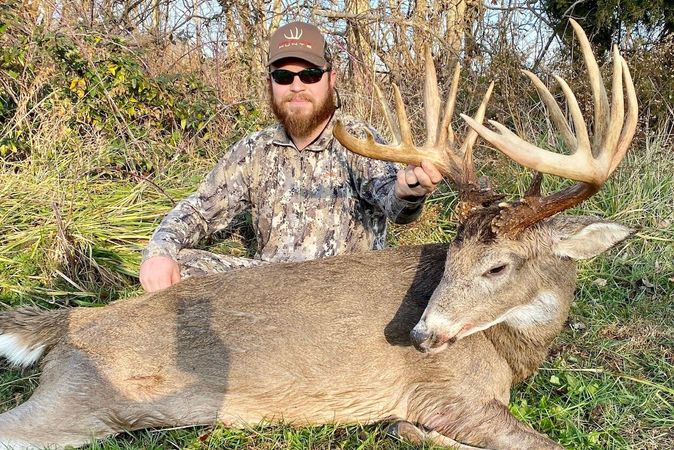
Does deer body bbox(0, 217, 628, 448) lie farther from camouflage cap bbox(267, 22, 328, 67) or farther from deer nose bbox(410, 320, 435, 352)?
camouflage cap bbox(267, 22, 328, 67)

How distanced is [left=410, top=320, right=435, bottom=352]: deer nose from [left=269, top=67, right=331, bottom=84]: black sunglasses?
2.28 metres

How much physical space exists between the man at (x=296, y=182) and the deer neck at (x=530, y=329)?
4.89 feet

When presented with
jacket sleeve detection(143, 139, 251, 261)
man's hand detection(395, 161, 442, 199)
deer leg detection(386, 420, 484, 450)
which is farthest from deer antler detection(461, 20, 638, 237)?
jacket sleeve detection(143, 139, 251, 261)

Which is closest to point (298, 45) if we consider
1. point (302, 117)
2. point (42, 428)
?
point (302, 117)

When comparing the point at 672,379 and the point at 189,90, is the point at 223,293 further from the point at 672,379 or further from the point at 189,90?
the point at 189,90

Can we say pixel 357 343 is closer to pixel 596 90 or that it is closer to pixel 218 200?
pixel 596 90

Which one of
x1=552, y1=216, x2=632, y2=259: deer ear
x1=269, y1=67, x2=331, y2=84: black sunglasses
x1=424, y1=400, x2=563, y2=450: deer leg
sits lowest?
x1=424, y1=400, x2=563, y2=450: deer leg

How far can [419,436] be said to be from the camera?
2.96 meters

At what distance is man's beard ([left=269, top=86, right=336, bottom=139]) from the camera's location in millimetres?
4426

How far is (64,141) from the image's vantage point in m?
6.10

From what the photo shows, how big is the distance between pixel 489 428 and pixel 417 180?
49.6 inches

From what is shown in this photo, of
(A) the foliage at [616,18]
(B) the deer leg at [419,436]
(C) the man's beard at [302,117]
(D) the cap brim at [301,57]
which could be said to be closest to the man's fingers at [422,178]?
(B) the deer leg at [419,436]

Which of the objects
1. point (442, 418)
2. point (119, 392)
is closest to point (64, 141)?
point (119, 392)

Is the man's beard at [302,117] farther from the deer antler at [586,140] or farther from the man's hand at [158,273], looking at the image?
the deer antler at [586,140]
